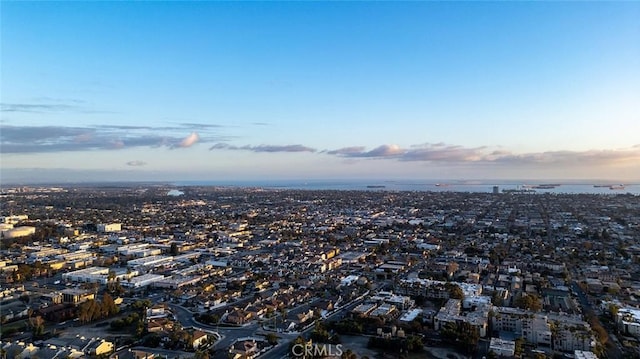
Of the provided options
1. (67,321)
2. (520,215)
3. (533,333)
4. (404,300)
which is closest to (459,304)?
(404,300)

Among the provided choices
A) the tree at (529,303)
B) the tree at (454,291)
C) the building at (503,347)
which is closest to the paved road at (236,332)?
the tree at (454,291)

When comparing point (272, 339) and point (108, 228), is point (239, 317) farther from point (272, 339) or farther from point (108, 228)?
point (108, 228)

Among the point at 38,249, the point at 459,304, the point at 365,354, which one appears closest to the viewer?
the point at 365,354

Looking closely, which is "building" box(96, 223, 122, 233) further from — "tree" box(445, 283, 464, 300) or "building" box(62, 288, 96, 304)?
"tree" box(445, 283, 464, 300)

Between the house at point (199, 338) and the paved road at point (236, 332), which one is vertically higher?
the house at point (199, 338)

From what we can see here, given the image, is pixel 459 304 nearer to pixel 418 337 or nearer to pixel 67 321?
pixel 418 337

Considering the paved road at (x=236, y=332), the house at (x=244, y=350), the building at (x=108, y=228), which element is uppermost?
the building at (x=108, y=228)

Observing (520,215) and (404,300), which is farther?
(520,215)

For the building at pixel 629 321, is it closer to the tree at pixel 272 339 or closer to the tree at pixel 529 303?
the tree at pixel 529 303

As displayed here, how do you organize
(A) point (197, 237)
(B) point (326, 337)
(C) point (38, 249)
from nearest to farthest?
(B) point (326, 337) → (C) point (38, 249) → (A) point (197, 237)
